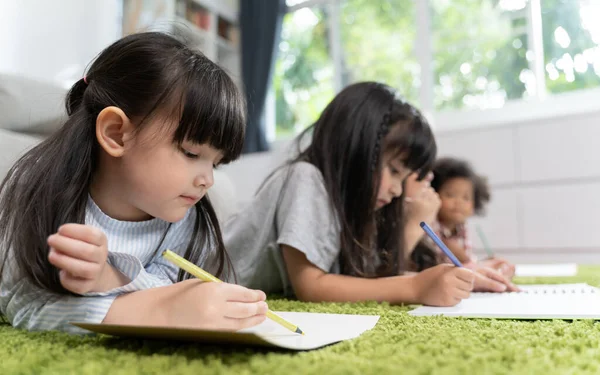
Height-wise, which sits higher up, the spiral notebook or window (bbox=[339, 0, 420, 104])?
window (bbox=[339, 0, 420, 104])

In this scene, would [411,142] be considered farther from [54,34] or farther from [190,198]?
[54,34]

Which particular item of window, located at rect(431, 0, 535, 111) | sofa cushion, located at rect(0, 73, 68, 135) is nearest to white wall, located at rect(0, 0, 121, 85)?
sofa cushion, located at rect(0, 73, 68, 135)

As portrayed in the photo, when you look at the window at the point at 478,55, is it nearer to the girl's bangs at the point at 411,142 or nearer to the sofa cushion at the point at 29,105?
the girl's bangs at the point at 411,142

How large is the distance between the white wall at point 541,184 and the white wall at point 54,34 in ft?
7.70

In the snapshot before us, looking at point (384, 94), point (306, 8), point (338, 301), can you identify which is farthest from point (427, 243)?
point (306, 8)

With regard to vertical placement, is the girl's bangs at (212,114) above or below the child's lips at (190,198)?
above

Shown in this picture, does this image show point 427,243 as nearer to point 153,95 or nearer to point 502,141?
point 153,95

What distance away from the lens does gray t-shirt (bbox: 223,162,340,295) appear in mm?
970

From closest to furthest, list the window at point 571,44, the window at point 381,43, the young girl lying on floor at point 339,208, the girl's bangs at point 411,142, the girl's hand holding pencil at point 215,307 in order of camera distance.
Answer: the girl's hand holding pencil at point 215,307 → the young girl lying on floor at point 339,208 → the girl's bangs at point 411,142 → the window at point 571,44 → the window at point 381,43

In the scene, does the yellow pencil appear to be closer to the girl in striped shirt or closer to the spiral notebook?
the girl in striped shirt

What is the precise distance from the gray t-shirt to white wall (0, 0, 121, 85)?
2.19 m

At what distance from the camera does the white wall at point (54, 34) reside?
2963 millimetres

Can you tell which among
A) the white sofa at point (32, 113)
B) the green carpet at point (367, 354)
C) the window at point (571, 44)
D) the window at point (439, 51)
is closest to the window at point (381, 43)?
the window at point (439, 51)

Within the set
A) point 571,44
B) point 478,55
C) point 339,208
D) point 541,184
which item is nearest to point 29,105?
point 339,208
